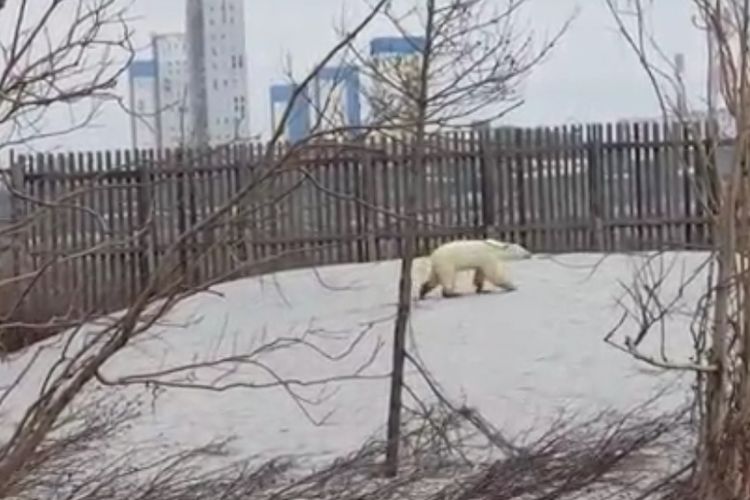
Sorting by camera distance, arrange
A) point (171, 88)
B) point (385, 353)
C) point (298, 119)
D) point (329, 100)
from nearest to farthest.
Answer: point (329, 100), point (298, 119), point (171, 88), point (385, 353)

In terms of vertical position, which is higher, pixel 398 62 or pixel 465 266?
pixel 398 62

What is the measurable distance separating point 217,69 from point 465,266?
3.53 meters

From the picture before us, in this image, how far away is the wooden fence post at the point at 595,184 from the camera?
14828 millimetres

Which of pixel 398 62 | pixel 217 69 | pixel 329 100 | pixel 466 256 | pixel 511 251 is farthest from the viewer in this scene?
pixel 511 251

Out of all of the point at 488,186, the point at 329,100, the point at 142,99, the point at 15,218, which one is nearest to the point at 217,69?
the point at 142,99

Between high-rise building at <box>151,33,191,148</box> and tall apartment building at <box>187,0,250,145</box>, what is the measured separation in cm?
15

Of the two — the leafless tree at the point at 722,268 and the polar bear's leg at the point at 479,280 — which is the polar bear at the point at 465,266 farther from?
the leafless tree at the point at 722,268

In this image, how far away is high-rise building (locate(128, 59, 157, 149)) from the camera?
13.8ft

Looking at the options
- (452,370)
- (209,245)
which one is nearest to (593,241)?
(452,370)

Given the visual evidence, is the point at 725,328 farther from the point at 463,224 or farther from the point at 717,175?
the point at 463,224

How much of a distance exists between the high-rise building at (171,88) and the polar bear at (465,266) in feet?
13.8

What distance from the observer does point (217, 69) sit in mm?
8875

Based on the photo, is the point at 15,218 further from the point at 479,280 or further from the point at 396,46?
the point at 479,280

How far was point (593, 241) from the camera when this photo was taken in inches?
582
